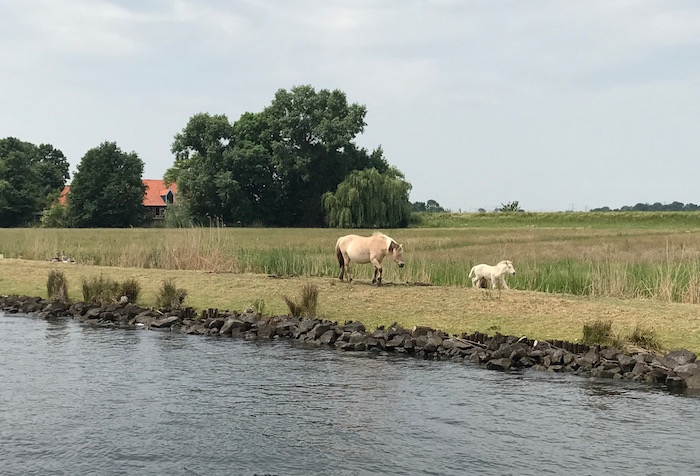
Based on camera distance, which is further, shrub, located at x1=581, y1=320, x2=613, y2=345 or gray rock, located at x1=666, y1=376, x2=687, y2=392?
shrub, located at x1=581, y1=320, x2=613, y2=345

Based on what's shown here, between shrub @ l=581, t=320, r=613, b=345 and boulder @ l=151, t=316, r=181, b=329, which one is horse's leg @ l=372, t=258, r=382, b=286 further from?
shrub @ l=581, t=320, r=613, b=345

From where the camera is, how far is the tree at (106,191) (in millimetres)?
96188

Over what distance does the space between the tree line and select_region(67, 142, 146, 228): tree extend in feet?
0.50

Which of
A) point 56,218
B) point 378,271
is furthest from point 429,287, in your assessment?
point 56,218

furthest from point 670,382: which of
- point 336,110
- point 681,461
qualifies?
point 336,110

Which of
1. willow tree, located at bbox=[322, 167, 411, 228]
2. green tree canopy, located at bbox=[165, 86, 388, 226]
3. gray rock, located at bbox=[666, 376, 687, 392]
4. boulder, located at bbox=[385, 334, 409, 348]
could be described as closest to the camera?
gray rock, located at bbox=[666, 376, 687, 392]

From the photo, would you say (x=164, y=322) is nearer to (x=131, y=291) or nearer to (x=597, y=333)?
(x=131, y=291)

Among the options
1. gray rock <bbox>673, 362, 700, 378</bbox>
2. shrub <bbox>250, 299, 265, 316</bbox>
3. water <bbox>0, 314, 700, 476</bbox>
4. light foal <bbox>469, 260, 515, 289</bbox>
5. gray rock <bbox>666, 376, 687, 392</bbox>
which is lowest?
water <bbox>0, 314, 700, 476</bbox>

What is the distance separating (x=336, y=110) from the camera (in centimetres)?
8906

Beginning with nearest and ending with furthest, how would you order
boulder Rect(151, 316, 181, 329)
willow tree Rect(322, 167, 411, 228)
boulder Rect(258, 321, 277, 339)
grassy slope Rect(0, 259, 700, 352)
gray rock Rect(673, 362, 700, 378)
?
1. gray rock Rect(673, 362, 700, 378)
2. grassy slope Rect(0, 259, 700, 352)
3. boulder Rect(258, 321, 277, 339)
4. boulder Rect(151, 316, 181, 329)
5. willow tree Rect(322, 167, 411, 228)

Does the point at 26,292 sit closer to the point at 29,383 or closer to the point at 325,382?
the point at 29,383

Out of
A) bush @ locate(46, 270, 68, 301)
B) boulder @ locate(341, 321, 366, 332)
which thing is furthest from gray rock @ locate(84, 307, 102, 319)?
boulder @ locate(341, 321, 366, 332)

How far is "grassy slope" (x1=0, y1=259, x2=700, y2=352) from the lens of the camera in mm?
17853

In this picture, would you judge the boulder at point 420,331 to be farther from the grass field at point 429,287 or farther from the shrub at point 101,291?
the shrub at point 101,291
